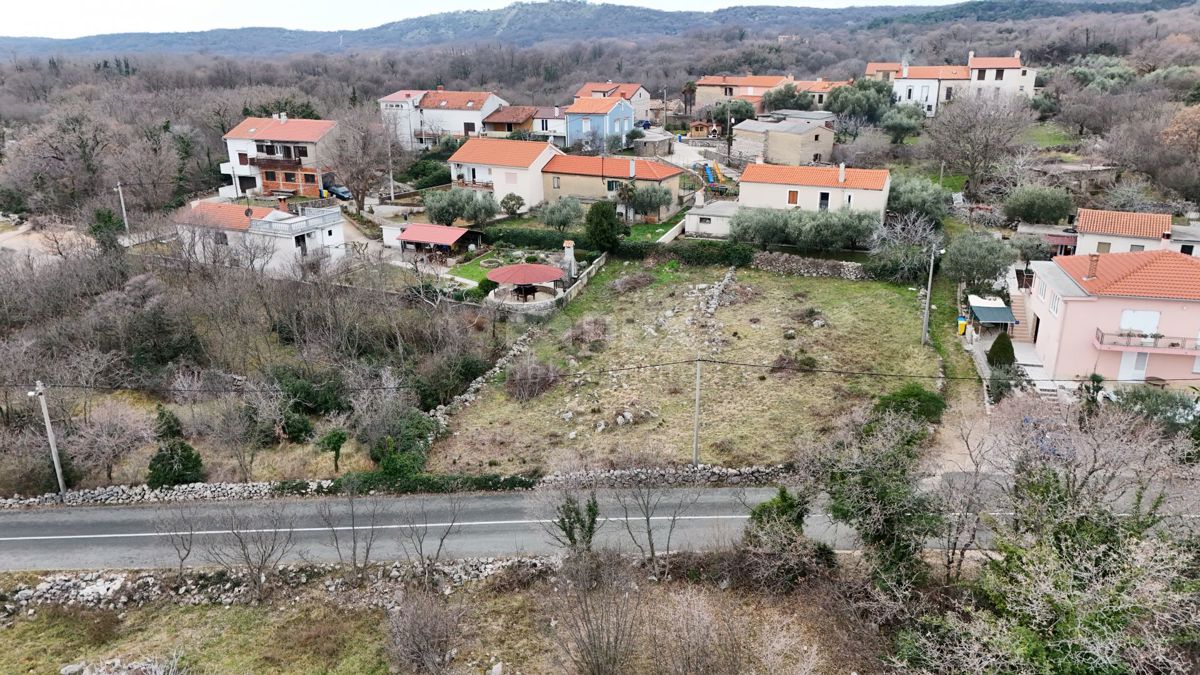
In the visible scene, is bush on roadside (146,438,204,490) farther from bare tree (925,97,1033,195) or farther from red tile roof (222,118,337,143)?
bare tree (925,97,1033,195)

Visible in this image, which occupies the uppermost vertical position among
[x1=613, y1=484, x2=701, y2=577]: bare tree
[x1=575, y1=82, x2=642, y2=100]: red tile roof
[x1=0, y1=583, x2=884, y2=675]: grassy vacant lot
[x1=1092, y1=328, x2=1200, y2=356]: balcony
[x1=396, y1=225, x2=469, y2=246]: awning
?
[x1=575, y1=82, x2=642, y2=100]: red tile roof

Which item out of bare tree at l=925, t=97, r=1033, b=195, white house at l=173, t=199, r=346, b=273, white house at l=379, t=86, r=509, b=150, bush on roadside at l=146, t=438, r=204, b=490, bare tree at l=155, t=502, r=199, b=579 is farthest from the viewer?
white house at l=379, t=86, r=509, b=150

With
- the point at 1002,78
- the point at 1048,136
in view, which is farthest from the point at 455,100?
the point at 1048,136

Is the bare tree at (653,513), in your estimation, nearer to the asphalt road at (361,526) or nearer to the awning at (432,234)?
the asphalt road at (361,526)

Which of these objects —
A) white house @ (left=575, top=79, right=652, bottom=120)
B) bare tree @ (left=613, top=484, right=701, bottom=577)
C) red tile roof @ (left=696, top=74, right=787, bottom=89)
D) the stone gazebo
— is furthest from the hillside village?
red tile roof @ (left=696, top=74, right=787, bottom=89)

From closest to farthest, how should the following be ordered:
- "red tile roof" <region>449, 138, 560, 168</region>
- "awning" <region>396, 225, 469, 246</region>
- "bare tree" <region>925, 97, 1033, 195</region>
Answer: "awning" <region>396, 225, 469, 246</region>, "bare tree" <region>925, 97, 1033, 195</region>, "red tile roof" <region>449, 138, 560, 168</region>

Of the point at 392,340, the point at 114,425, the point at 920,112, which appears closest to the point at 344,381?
the point at 392,340

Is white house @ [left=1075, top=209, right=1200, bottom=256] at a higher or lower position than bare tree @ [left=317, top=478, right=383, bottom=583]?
higher

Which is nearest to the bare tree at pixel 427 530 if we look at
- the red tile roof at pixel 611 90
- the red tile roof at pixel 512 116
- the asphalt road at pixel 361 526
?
the asphalt road at pixel 361 526
